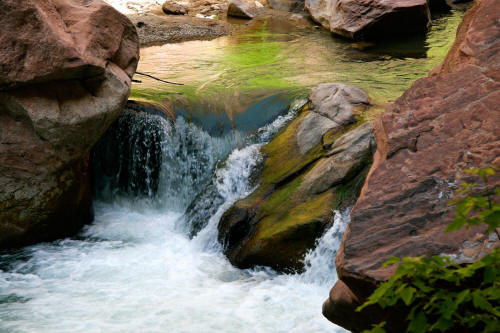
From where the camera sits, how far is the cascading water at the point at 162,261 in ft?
13.9

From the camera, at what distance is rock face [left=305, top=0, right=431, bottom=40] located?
34.7 ft

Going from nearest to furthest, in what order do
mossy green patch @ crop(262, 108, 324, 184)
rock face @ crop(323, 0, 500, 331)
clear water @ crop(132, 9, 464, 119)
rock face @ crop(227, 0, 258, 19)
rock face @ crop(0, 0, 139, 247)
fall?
rock face @ crop(323, 0, 500, 331) → rock face @ crop(0, 0, 139, 247) → mossy green patch @ crop(262, 108, 324, 184) → clear water @ crop(132, 9, 464, 119) → rock face @ crop(227, 0, 258, 19)

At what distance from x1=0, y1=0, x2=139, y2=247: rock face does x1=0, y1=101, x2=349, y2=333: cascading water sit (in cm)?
46

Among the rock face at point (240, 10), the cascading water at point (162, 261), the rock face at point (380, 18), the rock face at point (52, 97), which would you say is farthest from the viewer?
the rock face at point (240, 10)

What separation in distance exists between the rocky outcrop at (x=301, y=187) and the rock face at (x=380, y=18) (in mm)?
5111

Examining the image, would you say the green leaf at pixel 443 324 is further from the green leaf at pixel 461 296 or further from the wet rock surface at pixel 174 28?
the wet rock surface at pixel 174 28

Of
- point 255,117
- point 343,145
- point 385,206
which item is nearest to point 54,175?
point 255,117

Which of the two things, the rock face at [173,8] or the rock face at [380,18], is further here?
the rock face at [173,8]

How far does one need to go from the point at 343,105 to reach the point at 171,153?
221 cm

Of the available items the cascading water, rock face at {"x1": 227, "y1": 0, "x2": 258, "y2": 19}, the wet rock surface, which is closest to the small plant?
the cascading water

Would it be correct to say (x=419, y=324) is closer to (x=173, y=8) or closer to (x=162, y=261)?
(x=162, y=261)

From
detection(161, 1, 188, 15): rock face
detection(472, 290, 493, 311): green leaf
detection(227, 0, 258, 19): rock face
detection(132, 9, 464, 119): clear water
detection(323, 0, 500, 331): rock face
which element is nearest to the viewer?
detection(472, 290, 493, 311): green leaf

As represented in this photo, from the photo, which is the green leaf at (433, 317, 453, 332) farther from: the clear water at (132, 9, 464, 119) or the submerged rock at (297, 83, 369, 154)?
the clear water at (132, 9, 464, 119)

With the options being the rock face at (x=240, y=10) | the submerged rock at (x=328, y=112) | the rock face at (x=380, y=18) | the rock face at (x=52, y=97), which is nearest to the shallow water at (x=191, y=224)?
the submerged rock at (x=328, y=112)
